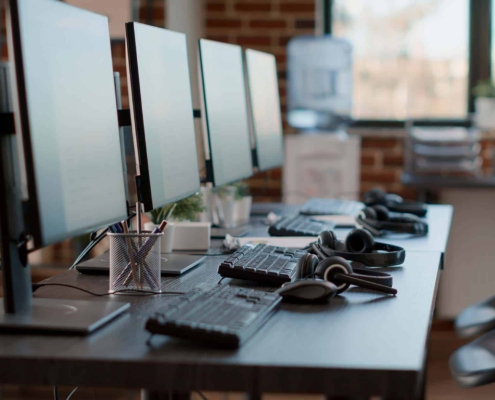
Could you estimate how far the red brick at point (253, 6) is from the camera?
4.09 m

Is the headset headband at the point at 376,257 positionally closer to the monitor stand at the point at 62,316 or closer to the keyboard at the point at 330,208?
the monitor stand at the point at 62,316

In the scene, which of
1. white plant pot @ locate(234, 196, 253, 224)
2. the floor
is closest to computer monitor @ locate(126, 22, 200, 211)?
white plant pot @ locate(234, 196, 253, 224)

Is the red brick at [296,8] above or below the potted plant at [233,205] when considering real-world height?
above

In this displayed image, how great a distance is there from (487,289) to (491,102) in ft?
3.13

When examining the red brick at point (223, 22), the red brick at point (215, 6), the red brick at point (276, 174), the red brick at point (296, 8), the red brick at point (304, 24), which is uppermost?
Result: the red brick at point (215, 6)

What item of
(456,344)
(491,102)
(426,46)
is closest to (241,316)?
(456,344)

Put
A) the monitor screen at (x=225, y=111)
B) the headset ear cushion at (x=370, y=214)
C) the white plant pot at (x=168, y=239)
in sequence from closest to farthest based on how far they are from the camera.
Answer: the white plant pot at (x=168, y=239)
the monitor screen at (x=225, y=111)
the headset ear cushion at (x=370, y=214)

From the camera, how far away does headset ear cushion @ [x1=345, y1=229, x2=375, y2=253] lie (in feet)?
5.12

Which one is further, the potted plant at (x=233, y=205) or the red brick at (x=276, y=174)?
the red brick at (x=276, y=174)

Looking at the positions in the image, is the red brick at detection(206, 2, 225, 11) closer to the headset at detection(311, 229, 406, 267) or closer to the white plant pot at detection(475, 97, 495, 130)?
the white plant pot at detection(475, 97, 495, 130)

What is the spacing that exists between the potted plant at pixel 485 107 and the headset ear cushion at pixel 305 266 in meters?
2.73

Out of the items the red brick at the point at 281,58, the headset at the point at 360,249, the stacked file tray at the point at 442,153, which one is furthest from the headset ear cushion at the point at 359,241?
the red brick at the point at 281,58

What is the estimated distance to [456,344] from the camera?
11.6 ft

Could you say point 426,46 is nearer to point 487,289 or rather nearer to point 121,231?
point 487,289
